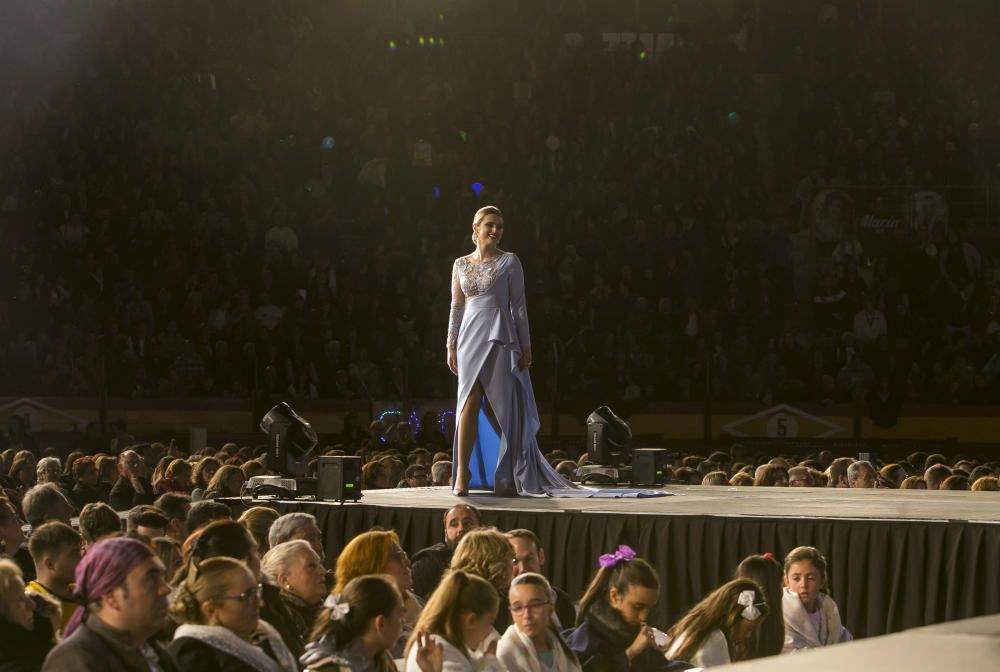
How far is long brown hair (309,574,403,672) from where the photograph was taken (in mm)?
4113

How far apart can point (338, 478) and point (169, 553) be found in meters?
2.68

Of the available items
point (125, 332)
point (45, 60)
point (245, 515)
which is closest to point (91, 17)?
point (45, 60)

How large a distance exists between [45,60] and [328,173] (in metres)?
4.41

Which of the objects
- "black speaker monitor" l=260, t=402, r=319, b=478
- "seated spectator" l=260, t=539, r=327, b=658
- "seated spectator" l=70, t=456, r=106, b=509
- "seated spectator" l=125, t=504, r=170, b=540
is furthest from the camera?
"seated spectator" l=70, t=456, r=106, b=509

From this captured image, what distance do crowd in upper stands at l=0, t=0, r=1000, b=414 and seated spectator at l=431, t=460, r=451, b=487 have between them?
6478 mm

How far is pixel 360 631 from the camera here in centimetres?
412

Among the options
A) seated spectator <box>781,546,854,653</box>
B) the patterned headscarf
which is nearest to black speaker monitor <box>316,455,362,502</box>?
seated spectator <box>781,546,854,653</box>

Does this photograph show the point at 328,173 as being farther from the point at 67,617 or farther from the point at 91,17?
the point at 67,617

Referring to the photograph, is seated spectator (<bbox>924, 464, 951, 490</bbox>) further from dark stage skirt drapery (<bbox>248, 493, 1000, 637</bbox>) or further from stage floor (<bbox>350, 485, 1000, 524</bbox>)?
dark stage skirt drapery (<bbox>248, 493, 1000, 637</bbox>)

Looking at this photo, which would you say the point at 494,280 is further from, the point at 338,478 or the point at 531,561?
the point at 531,561

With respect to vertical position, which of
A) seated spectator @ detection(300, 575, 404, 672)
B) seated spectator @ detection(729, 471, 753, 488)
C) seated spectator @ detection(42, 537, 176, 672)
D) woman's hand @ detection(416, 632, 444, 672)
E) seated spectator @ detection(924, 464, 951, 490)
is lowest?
seated spectator @ detection(729, 471, 753, 488)

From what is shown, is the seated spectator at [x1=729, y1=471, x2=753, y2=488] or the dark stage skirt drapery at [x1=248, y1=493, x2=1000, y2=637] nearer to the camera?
the dark stage skirt drapery at [x1=248, y1=493, x2=1000, y2=637]

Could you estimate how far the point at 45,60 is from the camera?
2142 cm

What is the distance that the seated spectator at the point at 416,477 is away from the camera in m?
10.4
